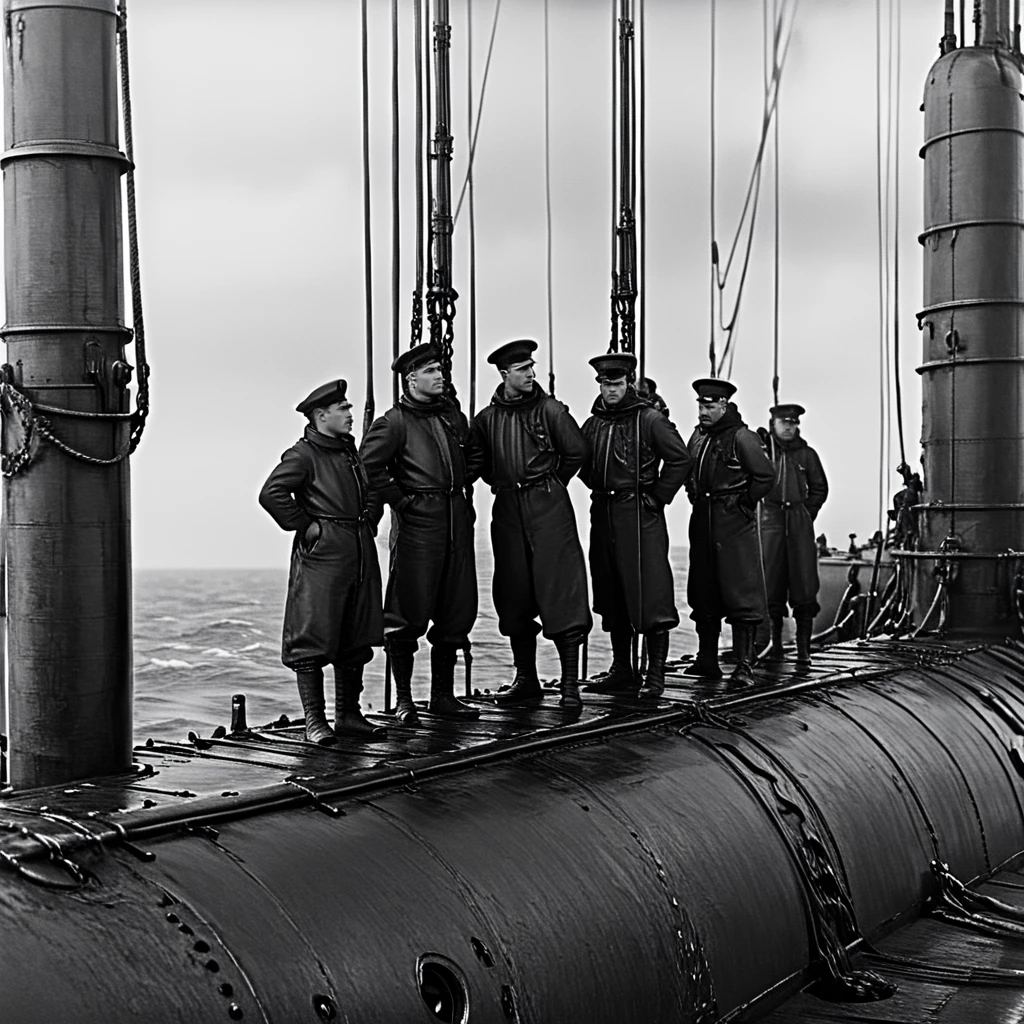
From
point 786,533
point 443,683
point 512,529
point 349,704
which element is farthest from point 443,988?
point 786,533

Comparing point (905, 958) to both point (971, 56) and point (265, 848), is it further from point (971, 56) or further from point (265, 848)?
point (971, 56)

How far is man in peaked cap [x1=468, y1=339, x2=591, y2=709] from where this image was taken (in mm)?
9672

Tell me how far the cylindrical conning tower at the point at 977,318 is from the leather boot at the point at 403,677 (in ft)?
28.9

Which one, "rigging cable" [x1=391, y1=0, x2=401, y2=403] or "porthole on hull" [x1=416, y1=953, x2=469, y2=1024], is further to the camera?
"rigging cable" [x1=391, y1=0, x2=401, y2=403]

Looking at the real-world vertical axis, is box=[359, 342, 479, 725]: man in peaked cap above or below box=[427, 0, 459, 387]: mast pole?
below

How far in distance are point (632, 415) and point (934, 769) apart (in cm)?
337

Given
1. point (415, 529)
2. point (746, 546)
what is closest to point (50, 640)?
point (415, 529)

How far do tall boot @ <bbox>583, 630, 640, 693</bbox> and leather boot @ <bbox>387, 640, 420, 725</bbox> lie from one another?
195 cm

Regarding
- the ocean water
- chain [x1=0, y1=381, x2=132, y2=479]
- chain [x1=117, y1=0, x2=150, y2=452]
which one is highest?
chain [x1=117, y1=0, x2=150, y2=452]

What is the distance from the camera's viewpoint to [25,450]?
7047 millimetres

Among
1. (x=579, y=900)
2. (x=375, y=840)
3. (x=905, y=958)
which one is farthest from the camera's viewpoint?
(x=905, y=958)

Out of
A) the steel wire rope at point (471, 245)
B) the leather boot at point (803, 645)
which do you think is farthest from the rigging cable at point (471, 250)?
the leather boot at point (803, 645)

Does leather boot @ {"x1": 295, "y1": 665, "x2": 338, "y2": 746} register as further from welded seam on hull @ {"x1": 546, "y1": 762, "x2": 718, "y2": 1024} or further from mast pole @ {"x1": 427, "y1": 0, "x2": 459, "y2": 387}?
mast pole @ {"x1": 427, "y1": 0, "x2": 459, "y2": 387}

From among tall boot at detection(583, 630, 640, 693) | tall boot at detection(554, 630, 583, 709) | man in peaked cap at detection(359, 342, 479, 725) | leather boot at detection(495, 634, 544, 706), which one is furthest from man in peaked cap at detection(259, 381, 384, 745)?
tall boot at detection(583, 630, 640, 693)
